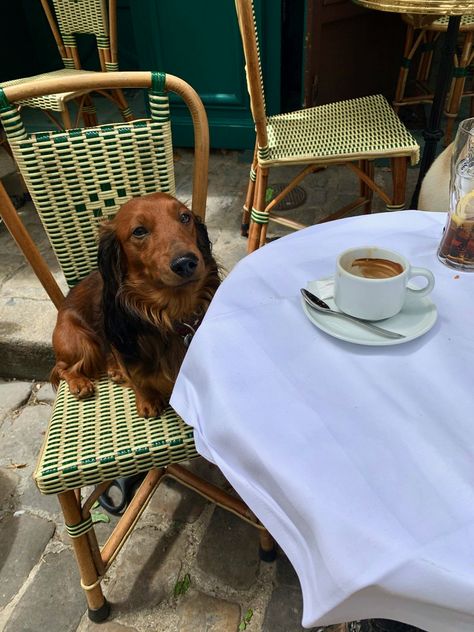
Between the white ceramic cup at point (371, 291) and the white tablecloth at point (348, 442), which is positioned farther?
the white ceramic cup at point (371, 291)

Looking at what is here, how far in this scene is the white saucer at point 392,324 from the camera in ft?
2.62

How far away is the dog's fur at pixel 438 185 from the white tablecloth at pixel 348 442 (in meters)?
1.30

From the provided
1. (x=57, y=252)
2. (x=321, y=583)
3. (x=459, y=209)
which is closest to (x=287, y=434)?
(x=321, y=583)

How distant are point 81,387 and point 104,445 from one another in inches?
11.2

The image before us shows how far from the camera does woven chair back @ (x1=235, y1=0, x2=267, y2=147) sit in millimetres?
1869

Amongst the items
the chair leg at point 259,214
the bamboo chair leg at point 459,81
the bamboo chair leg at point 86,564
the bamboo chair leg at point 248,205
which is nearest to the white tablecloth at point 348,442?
the bamboo chair leg at point 86,564

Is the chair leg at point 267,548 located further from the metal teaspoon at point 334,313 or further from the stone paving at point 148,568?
the metal teaspoon at point 334,313

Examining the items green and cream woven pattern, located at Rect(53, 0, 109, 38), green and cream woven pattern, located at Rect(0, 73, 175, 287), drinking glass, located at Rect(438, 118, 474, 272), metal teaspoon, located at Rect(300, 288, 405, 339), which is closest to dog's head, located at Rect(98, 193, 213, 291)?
green and cream woven pattern, located at Rect(0, 73, 175, 287)

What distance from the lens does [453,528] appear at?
55 centimetres

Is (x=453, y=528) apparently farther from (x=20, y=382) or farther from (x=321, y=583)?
(x=20, y=382)

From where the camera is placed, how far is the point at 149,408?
136cm

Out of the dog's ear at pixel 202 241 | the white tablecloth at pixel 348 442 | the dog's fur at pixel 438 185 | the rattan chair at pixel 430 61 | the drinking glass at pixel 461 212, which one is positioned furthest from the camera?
the rattan chair at pixel 430 61

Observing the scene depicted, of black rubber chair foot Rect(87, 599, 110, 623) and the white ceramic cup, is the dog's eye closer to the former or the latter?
the white ceramic cup

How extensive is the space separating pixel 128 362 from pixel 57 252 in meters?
0.46
